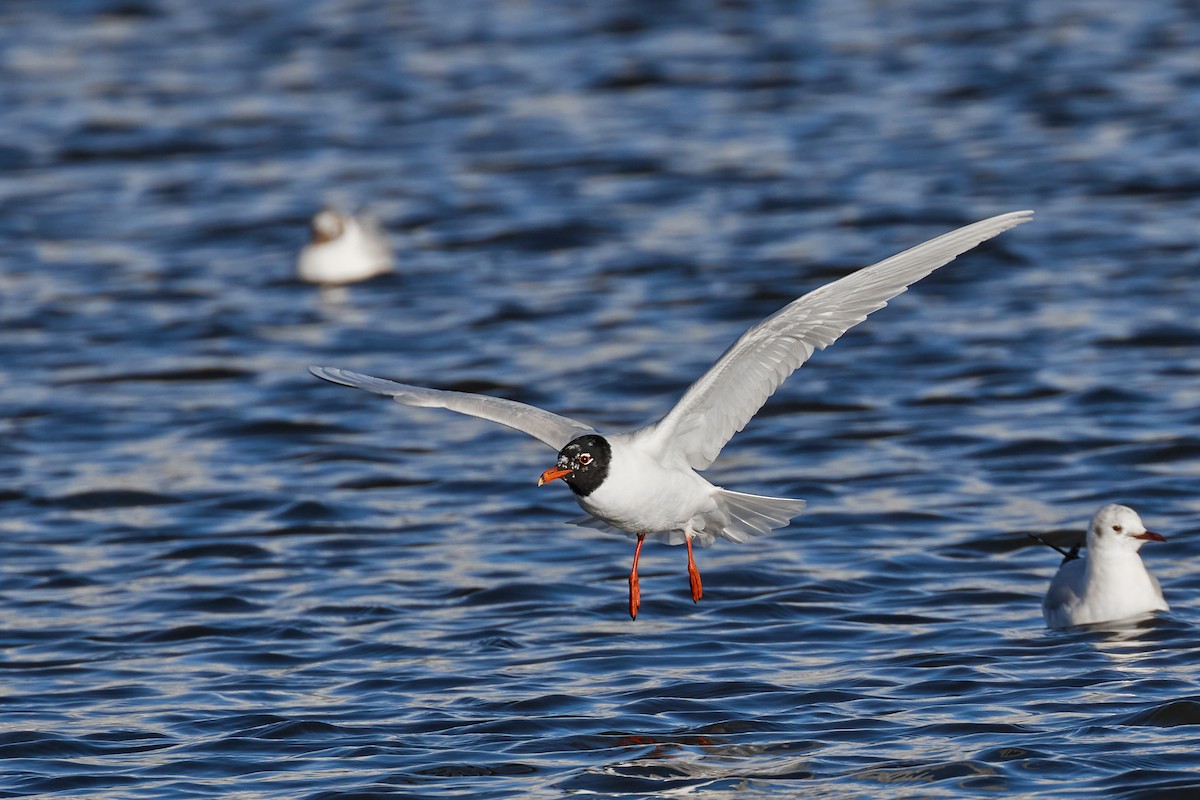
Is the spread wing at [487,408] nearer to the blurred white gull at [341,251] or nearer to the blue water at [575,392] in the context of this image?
the blue water at [575,392]

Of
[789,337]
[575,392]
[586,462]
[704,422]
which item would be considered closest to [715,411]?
[704,422]

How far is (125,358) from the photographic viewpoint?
16.8 meters

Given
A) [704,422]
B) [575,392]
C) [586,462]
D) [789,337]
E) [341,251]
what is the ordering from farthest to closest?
[341,251] → [575,392] → [704,422] → [789,337] → [586,462]

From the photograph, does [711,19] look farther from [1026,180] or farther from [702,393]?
[702,393]

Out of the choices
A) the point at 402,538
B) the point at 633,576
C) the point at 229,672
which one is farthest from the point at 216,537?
the point at 633,576

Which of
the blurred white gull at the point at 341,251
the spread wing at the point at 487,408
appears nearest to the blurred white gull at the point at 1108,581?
the spread wing at the point at 487,408

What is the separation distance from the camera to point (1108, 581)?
10.1 m

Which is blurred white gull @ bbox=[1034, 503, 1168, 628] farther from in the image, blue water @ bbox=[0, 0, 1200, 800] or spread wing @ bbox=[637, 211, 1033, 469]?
spread wing @ bbox=[637, 211, 1033, 469]

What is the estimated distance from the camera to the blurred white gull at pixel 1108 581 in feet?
33.0

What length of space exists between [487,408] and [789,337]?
147 cm

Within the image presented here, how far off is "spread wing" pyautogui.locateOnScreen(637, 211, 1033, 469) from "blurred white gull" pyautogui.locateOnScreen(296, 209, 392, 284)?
9.43m

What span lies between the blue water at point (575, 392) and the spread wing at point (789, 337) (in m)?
1.26

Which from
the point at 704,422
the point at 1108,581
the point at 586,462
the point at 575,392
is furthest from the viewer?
the point at 575,392

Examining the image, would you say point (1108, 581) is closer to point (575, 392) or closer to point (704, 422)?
point (704, 422)
